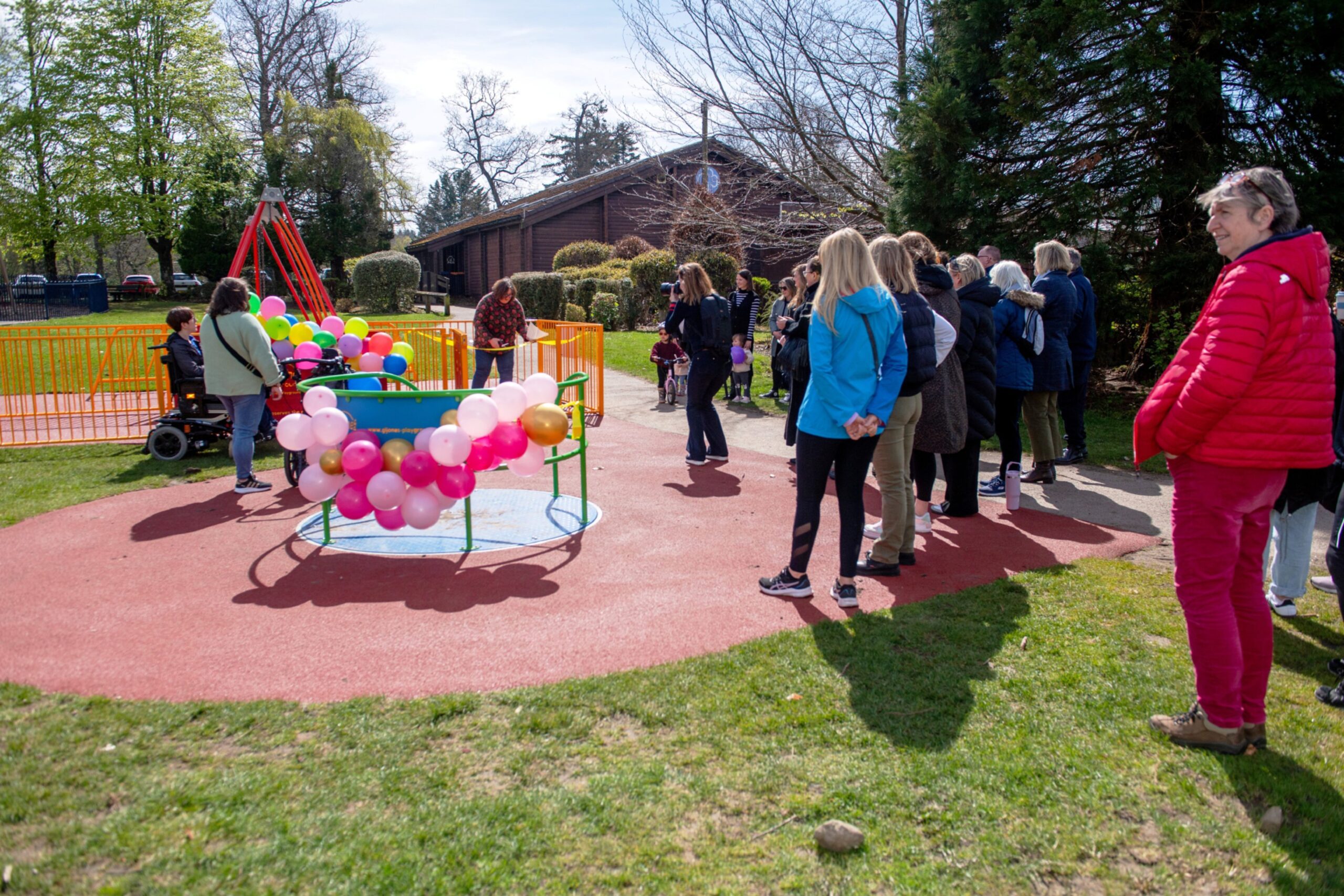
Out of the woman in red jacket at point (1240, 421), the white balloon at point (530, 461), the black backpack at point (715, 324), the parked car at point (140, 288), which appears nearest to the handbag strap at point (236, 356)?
the white balloon at point (530, 461)

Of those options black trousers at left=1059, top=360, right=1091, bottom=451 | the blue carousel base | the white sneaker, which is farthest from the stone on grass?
black trousers at left=1059, top=360, right=1091, bottom=451

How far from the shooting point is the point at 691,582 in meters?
5.43

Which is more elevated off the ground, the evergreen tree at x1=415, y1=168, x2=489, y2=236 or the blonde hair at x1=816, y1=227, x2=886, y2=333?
the evergreen tree at x1=415, y1=168, x2=489, y2=236

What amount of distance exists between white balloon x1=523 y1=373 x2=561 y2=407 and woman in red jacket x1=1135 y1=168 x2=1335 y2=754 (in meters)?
3.72

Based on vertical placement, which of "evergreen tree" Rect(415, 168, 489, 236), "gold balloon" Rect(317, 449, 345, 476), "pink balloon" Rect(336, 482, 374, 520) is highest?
"evergreen tree" Rect(415, 168, 489, 236)

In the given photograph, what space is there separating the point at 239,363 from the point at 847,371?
5.44 meters

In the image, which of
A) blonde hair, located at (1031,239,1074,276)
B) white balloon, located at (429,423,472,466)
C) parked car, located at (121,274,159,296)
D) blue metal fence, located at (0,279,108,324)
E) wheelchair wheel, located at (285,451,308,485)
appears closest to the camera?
white balloon, located at (429,423,472,466)

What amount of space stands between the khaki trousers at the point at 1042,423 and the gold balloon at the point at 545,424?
172 inches

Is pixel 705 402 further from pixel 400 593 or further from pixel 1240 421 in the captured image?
pixel 1240 421

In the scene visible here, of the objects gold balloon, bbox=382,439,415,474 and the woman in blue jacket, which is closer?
the woman in blue jacket

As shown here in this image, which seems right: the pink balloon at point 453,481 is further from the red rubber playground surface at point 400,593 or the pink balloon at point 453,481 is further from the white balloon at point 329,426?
the white balloon at point 329,426

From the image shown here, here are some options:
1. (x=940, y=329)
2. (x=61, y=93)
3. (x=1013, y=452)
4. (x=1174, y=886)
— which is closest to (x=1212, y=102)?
(x=1013, y=452)

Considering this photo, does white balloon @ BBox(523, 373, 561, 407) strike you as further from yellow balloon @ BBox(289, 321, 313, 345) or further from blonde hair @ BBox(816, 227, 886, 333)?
yellow balloon @ BBox(289, 321, 313, 345)

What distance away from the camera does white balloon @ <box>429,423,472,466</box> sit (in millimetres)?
5430
